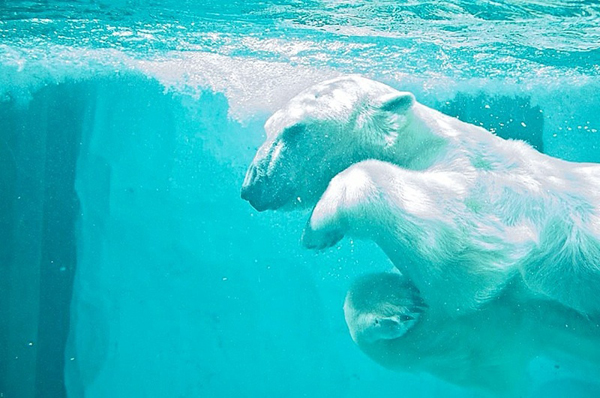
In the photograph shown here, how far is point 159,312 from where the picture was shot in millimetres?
11195

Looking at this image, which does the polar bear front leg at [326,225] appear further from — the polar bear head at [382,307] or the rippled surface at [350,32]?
the rippled surface at [350,32]

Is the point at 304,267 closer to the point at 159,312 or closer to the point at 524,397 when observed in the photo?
the point at 159,312

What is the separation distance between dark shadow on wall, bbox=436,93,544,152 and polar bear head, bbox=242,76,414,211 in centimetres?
464

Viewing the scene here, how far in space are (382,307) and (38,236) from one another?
6.51m

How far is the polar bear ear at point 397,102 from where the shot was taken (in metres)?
2.38

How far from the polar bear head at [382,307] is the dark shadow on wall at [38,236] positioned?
6.19 metres

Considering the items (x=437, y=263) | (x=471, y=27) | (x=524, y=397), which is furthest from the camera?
(x=471, y=27)

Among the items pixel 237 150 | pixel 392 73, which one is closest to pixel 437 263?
pixel 392 73

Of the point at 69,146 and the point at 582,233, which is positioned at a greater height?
the point at 582,233

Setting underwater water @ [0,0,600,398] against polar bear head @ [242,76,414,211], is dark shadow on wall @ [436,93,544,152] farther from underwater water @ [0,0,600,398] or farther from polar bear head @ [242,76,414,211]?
polar bear head @ [242,76,414,211]

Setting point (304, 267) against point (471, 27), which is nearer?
point (471, 27)

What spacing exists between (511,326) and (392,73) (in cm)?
503

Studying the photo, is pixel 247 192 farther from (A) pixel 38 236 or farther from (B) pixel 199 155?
(B) pixel 199 155

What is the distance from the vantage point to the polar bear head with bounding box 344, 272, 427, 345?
86.7 inches
